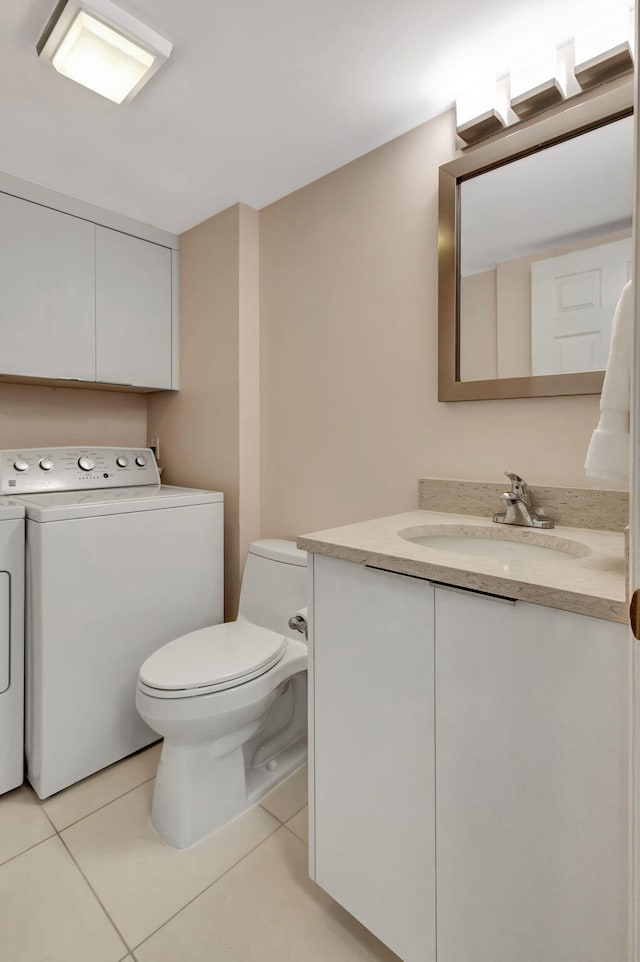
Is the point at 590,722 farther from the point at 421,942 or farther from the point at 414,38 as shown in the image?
the point at 414,38

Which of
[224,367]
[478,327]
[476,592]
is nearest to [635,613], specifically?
[476,592]

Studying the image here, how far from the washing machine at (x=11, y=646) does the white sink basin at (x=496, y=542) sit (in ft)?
A: 4.15

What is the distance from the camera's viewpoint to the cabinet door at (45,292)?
71.4 inches

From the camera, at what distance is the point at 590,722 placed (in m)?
0.70

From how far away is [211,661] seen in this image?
57.7 inches

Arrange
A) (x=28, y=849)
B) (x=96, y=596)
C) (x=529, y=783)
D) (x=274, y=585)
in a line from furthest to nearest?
(x=274, y=585)
(x=96, y=596)
(x=28, y=849)
(x=529, y=783)

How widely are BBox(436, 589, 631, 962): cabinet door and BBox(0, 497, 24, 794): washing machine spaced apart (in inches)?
55.2

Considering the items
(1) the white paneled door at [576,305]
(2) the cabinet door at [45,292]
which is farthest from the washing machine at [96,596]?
(1) the white paneled door at [576,305]

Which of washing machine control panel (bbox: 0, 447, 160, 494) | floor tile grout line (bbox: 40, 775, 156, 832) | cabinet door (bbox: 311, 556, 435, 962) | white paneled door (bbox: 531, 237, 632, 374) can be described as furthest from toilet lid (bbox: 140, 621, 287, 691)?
white paneled door (bbox: 531, 237, 632, 374)

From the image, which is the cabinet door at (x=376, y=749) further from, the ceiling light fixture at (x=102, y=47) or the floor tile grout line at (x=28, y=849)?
the ceiling light fixture at (x=102, y=47)

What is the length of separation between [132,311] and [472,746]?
216cm

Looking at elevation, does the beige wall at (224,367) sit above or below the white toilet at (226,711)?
above

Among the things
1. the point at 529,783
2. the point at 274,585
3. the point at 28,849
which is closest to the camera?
the point at 529,783

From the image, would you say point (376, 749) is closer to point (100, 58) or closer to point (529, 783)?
point (529, 783)
